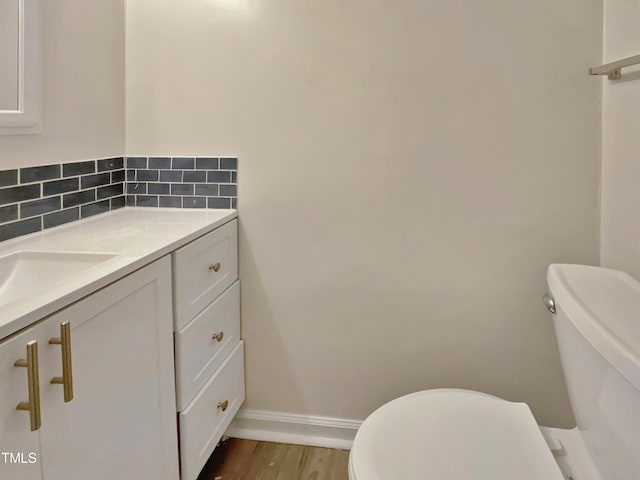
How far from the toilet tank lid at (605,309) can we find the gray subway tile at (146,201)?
4.35 ft

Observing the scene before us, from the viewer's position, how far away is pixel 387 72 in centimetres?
175

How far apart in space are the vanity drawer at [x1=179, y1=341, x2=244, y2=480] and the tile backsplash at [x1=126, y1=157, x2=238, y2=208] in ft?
1.75

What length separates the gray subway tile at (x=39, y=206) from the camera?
1.43 m

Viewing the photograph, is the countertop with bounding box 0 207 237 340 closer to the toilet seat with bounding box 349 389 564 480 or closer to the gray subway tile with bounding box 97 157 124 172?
the gray subway tile with bounding box 97 157 124 172

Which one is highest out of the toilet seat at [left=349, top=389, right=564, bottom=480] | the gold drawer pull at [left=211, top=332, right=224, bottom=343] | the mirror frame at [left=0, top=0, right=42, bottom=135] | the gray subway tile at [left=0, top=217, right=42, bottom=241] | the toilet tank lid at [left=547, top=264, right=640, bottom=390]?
the mirror frame at [left=0, top=0, right=42, bottom=135]

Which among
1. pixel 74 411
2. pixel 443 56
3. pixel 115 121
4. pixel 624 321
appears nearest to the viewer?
pixel 74 411

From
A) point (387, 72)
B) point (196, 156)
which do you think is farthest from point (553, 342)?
point (196, 156)

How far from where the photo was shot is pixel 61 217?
1.59 m

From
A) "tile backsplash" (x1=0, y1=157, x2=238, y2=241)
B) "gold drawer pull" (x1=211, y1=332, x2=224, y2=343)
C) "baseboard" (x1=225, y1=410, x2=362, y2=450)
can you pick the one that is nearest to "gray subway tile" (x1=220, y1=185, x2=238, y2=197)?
"tile backsplash" (x1=0, y1=157, x2=238, y2=241)

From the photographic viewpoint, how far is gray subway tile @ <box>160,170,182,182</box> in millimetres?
1907

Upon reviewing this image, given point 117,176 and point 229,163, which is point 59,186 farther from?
point 229,163

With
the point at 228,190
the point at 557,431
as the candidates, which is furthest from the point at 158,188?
the point at 557,431

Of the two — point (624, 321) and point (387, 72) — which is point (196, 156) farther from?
point (624, 321)

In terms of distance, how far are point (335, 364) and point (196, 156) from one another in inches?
34.2
